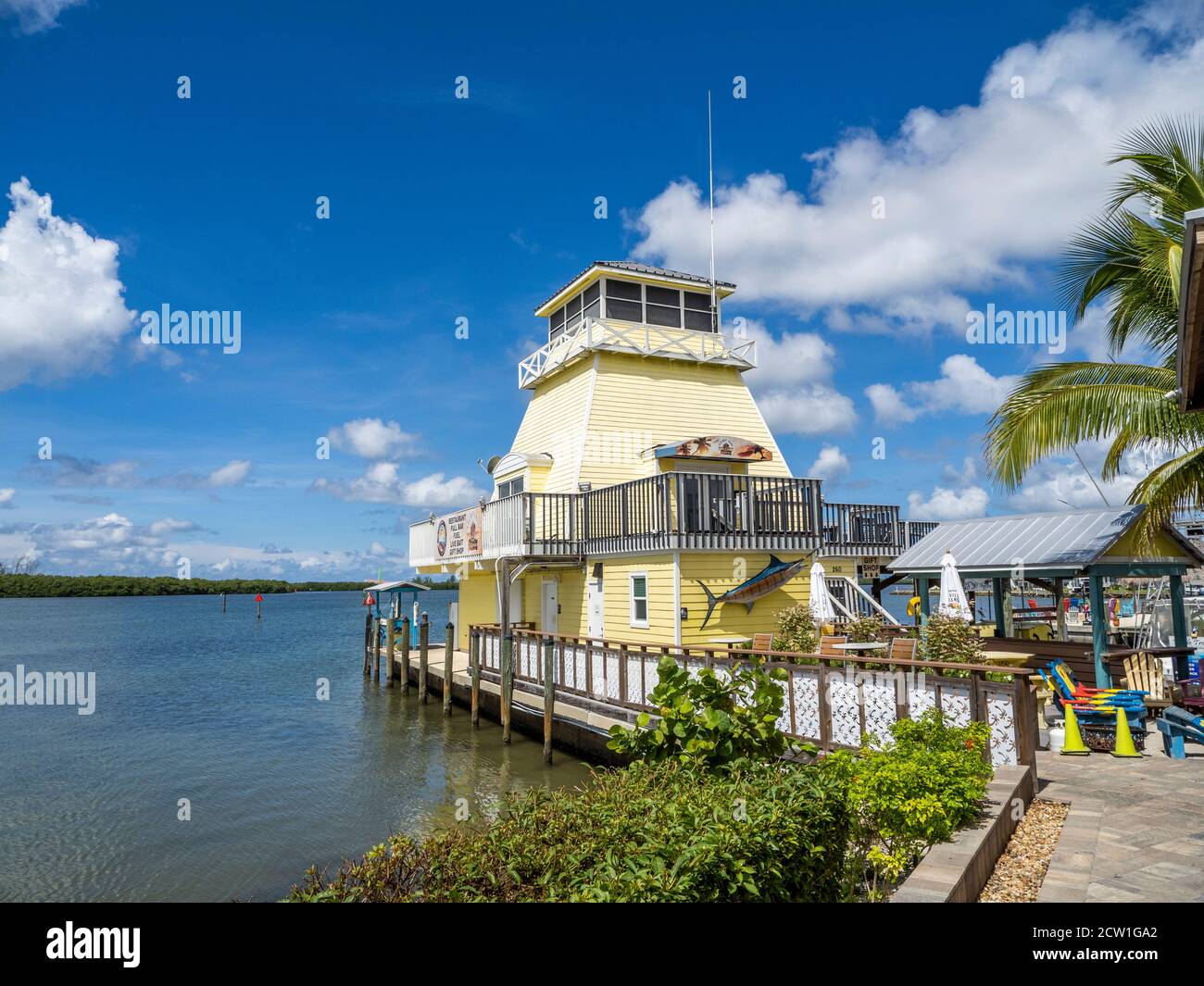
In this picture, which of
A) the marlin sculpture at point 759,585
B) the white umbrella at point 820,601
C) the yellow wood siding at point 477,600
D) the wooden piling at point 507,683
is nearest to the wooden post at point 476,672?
the wooden piling at point 507,683

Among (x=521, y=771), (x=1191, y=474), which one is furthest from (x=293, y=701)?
(x=1191, y=474)

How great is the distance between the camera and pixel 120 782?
18.6 meters

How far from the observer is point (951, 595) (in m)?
15.1

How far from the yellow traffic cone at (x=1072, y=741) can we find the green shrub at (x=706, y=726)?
6.84 m

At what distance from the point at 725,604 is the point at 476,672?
8.11 meters

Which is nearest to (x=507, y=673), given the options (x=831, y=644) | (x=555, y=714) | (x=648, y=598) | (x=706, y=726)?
(x=555, y=714)

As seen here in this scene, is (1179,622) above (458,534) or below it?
below

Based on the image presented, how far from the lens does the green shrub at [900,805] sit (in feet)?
20.5

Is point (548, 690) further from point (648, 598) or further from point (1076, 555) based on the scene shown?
point (1076, 555)

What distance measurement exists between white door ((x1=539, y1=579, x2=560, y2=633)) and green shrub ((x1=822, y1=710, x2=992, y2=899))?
1670cm

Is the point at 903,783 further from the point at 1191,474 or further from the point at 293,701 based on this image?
the point at 293,701
